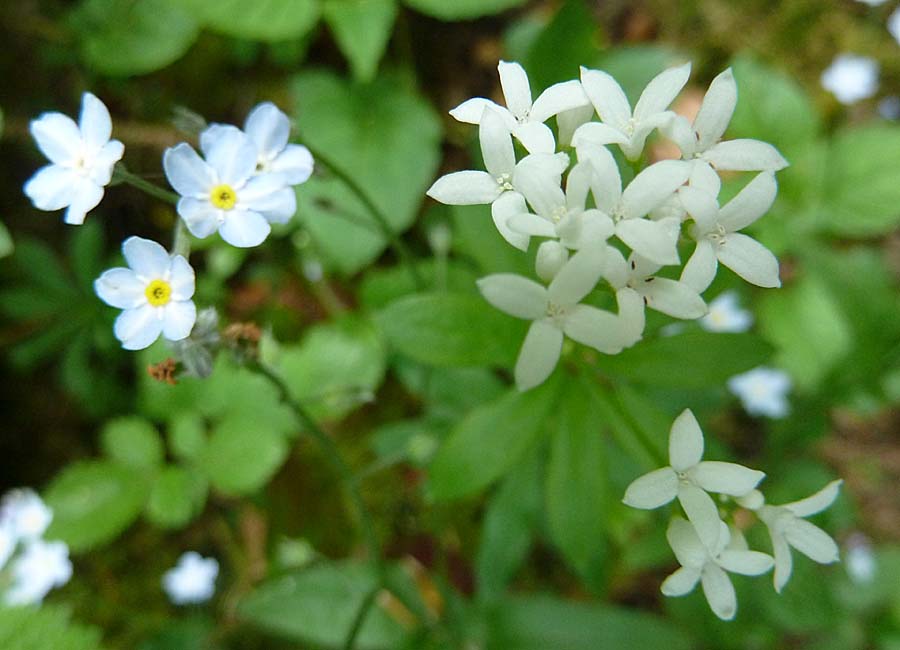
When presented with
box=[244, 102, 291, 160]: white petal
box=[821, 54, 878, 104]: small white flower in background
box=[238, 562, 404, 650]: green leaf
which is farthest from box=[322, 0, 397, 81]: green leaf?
box=[821, 54, 878, 104]: small white flower in background

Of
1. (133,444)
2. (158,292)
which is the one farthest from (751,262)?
(133,444)

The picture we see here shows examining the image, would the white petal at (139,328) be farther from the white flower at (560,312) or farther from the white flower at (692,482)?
the white flower at (692,482)

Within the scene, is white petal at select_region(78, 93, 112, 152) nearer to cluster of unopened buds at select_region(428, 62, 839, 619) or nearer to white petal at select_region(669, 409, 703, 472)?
cluster of unopened buds at select_region(428, 62, 839, 619)

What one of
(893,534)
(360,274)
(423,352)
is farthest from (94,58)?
(893,534)

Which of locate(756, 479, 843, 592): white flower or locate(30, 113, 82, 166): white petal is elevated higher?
locate(30, 113, 82, 166): white petal

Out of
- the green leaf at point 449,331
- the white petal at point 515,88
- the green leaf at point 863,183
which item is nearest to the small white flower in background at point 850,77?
the green leaf at point 863,183

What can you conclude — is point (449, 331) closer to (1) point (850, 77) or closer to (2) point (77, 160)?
(2) point (77, 160)

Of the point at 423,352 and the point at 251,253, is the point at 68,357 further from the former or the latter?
the point at 423,352
